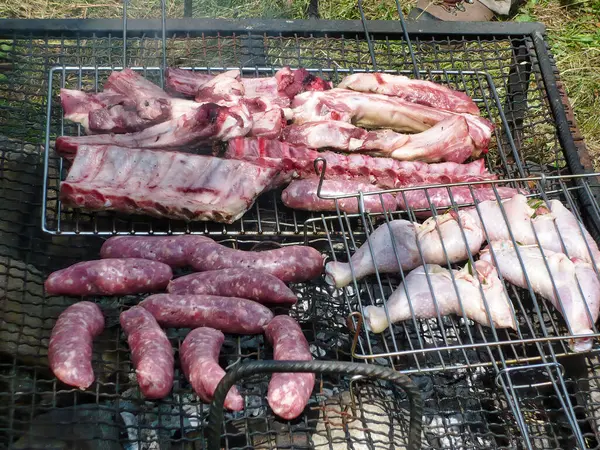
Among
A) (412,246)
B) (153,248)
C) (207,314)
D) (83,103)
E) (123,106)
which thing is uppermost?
(83,103)

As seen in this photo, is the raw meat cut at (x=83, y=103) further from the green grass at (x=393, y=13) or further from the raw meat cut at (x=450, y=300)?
the green grass at (x=393, y=13)

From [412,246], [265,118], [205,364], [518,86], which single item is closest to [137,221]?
[265,118]

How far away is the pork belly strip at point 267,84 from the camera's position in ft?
16.1

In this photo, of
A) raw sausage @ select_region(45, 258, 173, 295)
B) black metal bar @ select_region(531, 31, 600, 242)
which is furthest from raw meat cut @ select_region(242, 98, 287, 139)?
black metal bar @ select_region(531, 31, 600, 242)

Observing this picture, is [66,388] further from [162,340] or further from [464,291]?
[464,291]

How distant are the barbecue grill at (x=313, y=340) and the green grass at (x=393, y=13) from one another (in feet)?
6.76

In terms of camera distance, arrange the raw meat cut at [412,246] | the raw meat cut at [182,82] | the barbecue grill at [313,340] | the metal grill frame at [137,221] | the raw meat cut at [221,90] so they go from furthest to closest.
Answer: the raw meat cut at [182,82] < the raw meat cut at [221,90] < the metal grill frame at [137,221] < the raw meat cut at [412,246] < the barbecue grill at [313,340]

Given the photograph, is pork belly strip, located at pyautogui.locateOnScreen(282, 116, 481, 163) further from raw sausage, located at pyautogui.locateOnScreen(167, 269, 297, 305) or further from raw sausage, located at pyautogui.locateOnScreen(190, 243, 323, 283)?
raw sausage, located at pyautogui.locateOnScreen(167, 269, 297, 305)

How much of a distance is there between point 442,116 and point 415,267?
1.47 metres

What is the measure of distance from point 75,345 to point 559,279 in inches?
109

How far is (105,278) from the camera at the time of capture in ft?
12.6

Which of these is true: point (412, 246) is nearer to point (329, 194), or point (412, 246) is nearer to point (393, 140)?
point (329, 194)

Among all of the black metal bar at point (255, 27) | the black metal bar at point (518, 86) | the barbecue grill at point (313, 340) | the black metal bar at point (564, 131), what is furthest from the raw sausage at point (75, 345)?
the black metal bar at point (518, 86)

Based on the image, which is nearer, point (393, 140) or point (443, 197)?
point (443, 197)
